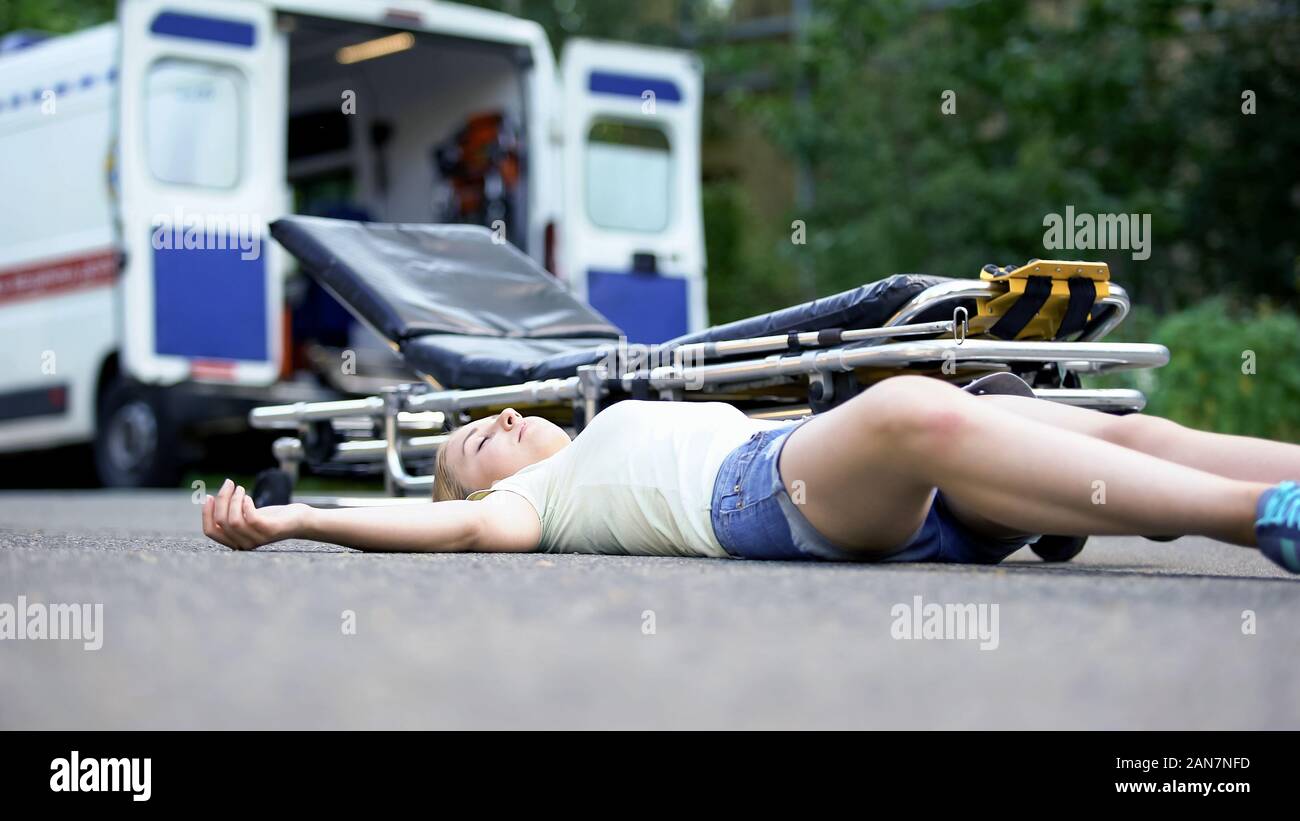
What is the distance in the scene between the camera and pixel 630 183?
33.0ft

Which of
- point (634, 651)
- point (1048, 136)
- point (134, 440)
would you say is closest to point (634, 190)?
point (134, 440)

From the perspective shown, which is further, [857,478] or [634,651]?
[857,478]

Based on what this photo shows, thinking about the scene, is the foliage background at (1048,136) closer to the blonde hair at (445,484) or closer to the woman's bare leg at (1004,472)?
the blonde hair at (445,484)

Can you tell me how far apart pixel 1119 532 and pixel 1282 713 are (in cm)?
101

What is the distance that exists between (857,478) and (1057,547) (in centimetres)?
146

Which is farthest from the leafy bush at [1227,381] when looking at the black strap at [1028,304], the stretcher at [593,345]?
the black strap at [1028,304]

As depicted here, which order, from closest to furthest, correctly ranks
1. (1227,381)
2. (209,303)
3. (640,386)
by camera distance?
(640,386) < (209,303) < (1227,381)

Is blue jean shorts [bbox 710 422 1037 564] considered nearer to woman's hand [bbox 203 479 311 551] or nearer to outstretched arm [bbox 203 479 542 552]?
outstretched arm [bbox 203 479 542 552]

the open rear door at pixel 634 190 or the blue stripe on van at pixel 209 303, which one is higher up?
the open rear door at pixel 634 190

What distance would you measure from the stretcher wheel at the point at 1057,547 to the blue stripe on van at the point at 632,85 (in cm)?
601

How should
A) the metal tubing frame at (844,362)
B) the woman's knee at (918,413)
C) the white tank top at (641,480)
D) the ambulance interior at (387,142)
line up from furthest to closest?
the ambulance interior at (387,142)
the metal tubing frame at (844,362)
the white tank top at (641,480)
the woman's knee at (918,413)

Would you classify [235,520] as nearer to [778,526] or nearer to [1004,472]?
[778,526]

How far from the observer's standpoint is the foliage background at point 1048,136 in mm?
13422
